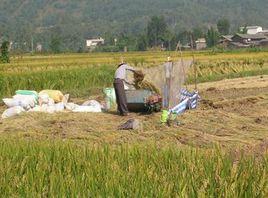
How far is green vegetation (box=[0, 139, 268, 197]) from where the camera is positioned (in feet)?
16.5

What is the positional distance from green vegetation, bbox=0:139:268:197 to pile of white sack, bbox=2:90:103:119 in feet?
20.1

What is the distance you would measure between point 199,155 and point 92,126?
17.4ft

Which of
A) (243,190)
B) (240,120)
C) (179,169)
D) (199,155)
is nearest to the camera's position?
(243,190)

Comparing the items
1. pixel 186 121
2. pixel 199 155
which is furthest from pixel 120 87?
pixel 199 155

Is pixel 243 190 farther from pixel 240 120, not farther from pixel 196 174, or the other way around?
pixel 240 120

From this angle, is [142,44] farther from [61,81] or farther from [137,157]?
[137,157]

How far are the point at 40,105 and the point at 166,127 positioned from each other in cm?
390

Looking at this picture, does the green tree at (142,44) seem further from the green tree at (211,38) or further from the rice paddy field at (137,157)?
the rice paddy field at (137,157)

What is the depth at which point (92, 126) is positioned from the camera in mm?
11422

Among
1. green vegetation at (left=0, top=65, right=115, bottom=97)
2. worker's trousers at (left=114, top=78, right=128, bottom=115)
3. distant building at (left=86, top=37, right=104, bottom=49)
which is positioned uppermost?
worker's trousers at (left=114, top=78, right=128, bottom=115)

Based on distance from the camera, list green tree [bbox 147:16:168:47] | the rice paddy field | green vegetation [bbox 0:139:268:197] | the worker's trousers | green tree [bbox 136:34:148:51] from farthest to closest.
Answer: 1. green tree [bbox 147:16:168:47]
2. green tree [bbox 136:34:148:51]
3. the worker's trousers
4. the rice paddy field
5. green vegetation [bbox 0:139:268:197]

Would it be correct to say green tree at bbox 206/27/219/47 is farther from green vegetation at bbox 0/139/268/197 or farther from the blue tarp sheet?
green vegetation at bbox 0/139/268/197

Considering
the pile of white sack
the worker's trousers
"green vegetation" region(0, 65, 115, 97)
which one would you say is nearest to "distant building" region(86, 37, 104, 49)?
"green vegetation" region(0, 65, 115, 97)

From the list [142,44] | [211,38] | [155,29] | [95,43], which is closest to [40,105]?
[211,38]
